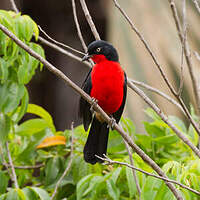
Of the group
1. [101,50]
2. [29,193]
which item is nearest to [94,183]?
[29,193]

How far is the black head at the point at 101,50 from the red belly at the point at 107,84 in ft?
0.31

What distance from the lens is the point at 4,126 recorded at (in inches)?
115

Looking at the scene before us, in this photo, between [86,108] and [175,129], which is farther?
[86,108]

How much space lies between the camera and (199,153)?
7.36 ft

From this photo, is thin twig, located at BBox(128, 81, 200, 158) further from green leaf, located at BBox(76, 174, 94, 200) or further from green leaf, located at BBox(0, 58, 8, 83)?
green leaf, located at BBox(0, 58, 8, 83)

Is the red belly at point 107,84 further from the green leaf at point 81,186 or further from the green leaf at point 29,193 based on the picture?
the green leaf at point 29,193

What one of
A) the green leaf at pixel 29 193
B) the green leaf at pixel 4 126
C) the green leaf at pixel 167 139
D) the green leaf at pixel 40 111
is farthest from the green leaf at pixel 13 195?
the green leaf at pixel 167 139

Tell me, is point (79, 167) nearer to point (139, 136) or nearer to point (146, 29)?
point (139, 136)

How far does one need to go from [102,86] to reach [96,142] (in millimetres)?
462

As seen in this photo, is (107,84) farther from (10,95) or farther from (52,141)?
(10,95)

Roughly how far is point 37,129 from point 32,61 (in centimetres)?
65

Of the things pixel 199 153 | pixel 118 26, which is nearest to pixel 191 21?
pixel 118 26

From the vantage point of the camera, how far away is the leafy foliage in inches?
97.7

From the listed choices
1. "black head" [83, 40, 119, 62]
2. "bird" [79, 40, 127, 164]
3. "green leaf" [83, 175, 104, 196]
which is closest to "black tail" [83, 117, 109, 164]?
"bird" [79, 40, 127, 164]
